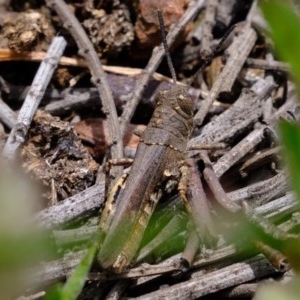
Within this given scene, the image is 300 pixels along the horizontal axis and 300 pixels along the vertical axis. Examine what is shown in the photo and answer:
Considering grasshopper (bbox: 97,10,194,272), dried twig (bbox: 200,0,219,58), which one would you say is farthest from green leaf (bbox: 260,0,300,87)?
dried twig (bbox: 200,0,219,58)

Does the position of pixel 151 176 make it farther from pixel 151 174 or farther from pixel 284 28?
pixel 284 28

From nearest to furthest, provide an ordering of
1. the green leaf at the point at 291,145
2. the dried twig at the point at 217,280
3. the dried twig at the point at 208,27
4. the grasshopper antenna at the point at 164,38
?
the green leaf at the point at 291,145, the dried twig at the point at 217,280, the grasshopper antenna at the point at 164,38, the dried twig at the point at 208,27

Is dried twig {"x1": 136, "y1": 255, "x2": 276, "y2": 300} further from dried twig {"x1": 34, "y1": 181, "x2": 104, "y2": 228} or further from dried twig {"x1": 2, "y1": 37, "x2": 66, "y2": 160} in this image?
dried twig {"x1": 2, "y1": 37, "x2": 66, "y2": 160}

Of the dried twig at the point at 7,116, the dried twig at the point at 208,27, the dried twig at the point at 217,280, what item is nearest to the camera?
the dried twig at the point at 217,280

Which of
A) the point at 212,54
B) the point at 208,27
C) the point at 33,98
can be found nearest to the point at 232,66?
the point at 212,54

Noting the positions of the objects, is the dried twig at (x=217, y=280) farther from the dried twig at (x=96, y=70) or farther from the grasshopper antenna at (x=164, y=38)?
the grasshopper antenna at (x=164, y=38)

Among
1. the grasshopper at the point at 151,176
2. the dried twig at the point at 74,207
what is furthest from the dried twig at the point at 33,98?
the grasshopper at the point at 151,176
